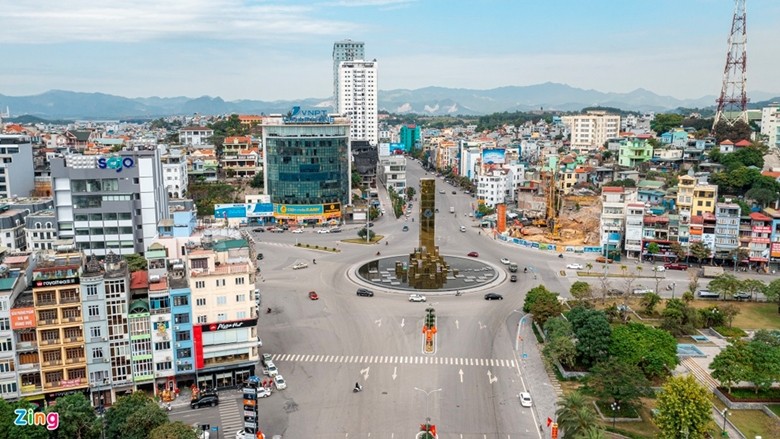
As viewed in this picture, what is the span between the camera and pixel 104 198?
206 feet

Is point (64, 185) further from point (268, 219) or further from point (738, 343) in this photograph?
point (738, 343)

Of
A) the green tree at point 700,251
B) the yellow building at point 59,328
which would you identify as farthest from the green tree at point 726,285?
the yellow building at point 59,328

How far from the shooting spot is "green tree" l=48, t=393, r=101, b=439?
31.0 metres

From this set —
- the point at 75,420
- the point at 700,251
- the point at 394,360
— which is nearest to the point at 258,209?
the point at 394,360

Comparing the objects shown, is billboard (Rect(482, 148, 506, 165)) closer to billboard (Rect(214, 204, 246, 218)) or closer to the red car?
billboard (Rect(214, 204, 246, 218))

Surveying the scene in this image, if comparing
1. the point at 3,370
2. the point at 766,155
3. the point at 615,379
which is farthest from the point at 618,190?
the point at 3,370

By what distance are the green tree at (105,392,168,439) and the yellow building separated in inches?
276

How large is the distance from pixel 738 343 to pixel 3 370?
46.6m

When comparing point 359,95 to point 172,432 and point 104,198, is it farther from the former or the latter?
point 172,432

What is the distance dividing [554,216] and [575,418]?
69.6 m

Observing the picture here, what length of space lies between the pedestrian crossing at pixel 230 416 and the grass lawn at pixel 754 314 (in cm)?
4370

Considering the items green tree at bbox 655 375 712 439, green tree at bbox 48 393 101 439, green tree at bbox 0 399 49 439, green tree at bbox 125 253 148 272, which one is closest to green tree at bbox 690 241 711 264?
green tree at bbox 655 375 712 439

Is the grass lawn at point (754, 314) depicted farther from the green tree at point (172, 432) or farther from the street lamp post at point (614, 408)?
the green tree at point (172, 432)

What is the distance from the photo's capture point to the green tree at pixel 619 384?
36.3 metres
